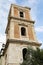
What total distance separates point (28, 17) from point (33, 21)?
4.16 ft

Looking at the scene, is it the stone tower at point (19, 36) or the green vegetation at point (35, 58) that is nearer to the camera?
the green vegetation at point (35, 58)

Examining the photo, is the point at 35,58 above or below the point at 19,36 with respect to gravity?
below

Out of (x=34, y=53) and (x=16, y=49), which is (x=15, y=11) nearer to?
(x=16, y=49)

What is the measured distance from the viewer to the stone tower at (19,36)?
65.4 feet

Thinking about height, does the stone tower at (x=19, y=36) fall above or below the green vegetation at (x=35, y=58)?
above

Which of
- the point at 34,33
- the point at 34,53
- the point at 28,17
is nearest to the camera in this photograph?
the point at 34,53

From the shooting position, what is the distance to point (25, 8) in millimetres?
26938

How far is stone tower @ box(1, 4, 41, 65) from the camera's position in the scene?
1992 centimetres

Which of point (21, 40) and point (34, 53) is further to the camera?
point (21, 40)

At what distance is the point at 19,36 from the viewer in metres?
22.2

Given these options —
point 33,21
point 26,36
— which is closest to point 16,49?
point 26,36

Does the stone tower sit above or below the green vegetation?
above

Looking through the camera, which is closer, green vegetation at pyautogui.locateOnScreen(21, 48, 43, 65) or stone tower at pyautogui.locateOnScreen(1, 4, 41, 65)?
green vegetation at pyautogui.locateOnScreen(21, 48, 43, 65)

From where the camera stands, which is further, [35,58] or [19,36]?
[19,36]
